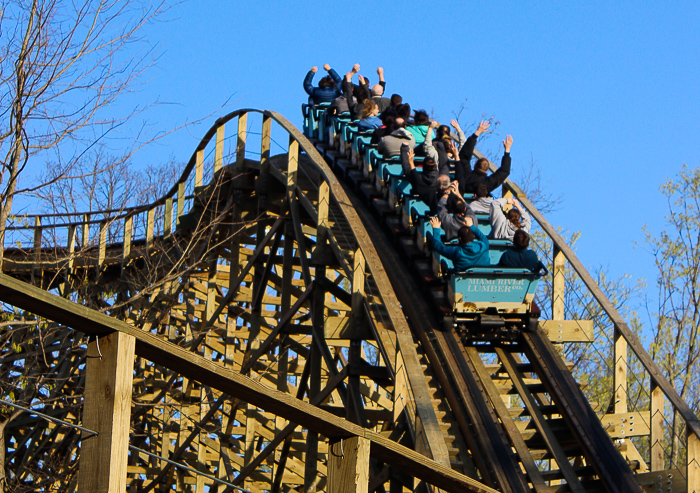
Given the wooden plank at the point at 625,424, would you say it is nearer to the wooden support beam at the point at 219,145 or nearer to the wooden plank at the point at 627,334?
the wooden plank at the point at 627,334

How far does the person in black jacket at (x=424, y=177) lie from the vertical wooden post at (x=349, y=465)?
26.3 ft

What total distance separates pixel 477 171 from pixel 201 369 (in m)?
9.82

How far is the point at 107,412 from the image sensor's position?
7.74 ft

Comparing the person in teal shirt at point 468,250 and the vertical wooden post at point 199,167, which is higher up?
the vertical wooden post at point 199,167

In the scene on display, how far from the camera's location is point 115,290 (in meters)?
17.1

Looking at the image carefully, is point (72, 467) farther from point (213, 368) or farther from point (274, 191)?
point (213, 368)

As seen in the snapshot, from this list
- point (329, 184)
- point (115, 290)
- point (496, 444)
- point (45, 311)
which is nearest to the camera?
point (45, 311)

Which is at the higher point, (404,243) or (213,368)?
(404,243)

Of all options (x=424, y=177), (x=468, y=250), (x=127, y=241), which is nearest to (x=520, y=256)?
(x=468, y=250)

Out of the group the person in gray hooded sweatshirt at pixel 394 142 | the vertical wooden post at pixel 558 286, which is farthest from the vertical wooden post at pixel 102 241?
the vertical wooden post at pixel 558 286

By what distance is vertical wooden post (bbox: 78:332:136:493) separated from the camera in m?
2.32

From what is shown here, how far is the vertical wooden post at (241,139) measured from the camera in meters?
14.0

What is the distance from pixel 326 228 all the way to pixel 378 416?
2322 mm

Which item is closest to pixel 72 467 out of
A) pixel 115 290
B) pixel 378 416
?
pixel 378 416
